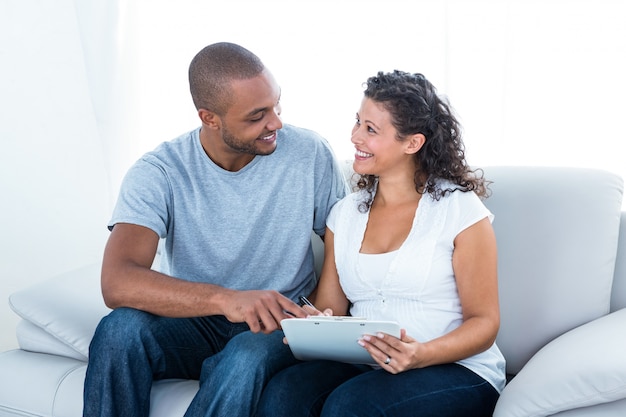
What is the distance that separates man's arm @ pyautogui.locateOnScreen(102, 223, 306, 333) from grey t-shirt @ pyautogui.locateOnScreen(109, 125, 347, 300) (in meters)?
0.11

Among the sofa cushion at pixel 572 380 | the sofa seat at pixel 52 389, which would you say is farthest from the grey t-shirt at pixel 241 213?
the sofa cushion at pixel 572 380

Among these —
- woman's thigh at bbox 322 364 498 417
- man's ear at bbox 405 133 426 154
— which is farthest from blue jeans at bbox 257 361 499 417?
man's ear at bbox 405 133 426 154

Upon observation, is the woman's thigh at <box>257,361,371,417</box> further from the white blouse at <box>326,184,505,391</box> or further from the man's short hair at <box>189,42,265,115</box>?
the man's short hair at <box>189,42,265,115</box>

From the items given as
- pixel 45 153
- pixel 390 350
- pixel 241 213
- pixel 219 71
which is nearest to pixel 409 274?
pixel 390 350

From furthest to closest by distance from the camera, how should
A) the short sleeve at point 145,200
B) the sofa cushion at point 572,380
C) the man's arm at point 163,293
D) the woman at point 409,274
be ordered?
the short sleeve at point 145,200
the man's arm at point 163,293
the woman at point 409,274
the sofa cushion at point 572,380

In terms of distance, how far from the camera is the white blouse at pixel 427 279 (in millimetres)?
1794

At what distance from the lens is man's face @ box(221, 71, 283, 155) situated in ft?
6.68

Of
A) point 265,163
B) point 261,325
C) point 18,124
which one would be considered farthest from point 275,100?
point 18,124

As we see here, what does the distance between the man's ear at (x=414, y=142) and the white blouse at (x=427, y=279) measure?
0.39 ft

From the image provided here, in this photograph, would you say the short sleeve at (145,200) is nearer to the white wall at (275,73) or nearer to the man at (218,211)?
the man at (218,211)

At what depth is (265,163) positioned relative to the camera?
210 cm

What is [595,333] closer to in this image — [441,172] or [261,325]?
[441,172]

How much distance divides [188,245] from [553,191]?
91cm

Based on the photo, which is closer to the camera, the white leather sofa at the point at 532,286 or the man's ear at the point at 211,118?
the white leather sofa at the point at 532,286
